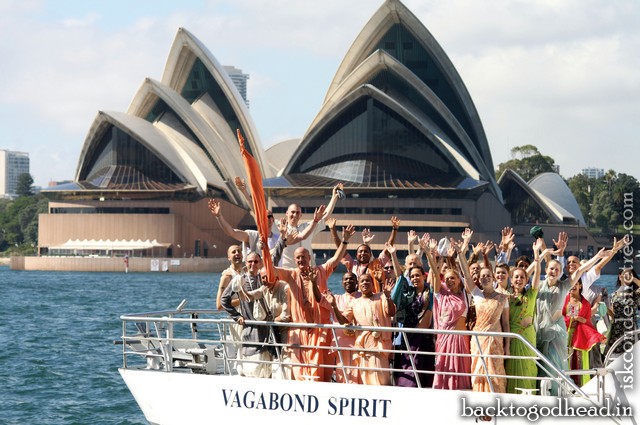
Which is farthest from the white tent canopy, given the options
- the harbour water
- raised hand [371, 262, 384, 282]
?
raised hand [371, 262, 384, 282]

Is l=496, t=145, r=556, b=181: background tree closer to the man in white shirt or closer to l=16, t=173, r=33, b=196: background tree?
l=16, t=173, r=33, b=196: background tree

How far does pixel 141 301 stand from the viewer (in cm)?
4325

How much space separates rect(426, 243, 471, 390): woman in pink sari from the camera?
9547 millimetres

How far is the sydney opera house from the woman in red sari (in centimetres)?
7200

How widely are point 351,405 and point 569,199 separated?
3854 inches

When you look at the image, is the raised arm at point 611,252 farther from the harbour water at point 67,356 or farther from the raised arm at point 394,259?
the harbour water at point 67,356

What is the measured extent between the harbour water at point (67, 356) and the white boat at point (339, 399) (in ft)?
17.8

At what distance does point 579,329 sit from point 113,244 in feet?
271

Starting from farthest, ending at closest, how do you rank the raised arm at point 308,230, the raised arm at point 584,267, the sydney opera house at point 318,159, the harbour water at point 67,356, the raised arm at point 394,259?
the sydney opera house at point 318,159, the harbour water at point 67,356, the raised arm at point 308,230, the raised arm at point 394,259, the raised arm at point 584,267

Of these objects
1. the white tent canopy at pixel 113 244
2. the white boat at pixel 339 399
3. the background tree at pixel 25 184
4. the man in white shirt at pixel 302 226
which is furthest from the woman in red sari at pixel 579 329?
the background tree at pixel 25 184

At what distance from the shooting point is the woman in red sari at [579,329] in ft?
33.6

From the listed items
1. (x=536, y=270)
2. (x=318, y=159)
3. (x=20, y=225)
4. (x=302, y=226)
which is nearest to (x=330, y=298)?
(x=302, y=226)

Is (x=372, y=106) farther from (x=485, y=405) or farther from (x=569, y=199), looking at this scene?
(x=485, y=405)

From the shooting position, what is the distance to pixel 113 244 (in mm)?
90312
